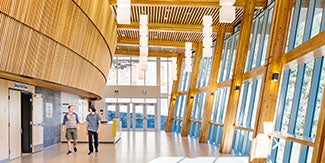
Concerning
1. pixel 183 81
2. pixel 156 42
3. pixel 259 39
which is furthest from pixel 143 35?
pixel 183 81

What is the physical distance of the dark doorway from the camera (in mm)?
11891

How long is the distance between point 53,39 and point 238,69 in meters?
6.48

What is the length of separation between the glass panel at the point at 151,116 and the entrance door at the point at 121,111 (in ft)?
4.39

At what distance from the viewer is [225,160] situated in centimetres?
1027

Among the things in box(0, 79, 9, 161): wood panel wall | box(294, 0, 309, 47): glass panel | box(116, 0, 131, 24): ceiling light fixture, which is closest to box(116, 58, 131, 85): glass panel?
box(0, 79, 9, 161): wood panel wall

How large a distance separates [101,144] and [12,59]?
28.1 ft

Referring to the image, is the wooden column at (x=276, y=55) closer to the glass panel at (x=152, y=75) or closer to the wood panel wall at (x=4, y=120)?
the wood panel wall at (x=4, y=120)

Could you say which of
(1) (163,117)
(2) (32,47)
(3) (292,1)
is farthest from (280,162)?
(1) (163,117)

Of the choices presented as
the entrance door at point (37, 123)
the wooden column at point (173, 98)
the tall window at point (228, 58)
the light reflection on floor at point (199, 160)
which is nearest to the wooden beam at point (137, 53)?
the wooden column at point (173, 98)

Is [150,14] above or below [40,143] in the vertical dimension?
above

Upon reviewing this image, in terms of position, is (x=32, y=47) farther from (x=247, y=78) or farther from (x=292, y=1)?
(x=247, y=78)

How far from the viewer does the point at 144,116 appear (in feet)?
87.4

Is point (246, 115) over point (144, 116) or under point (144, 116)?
under

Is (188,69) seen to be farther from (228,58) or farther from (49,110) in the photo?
(49,110)
